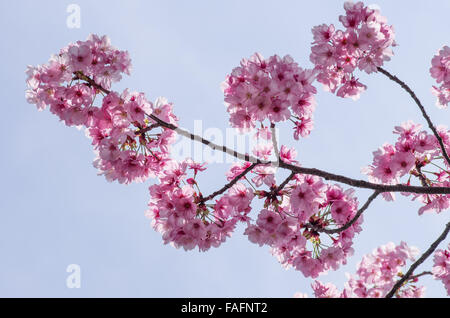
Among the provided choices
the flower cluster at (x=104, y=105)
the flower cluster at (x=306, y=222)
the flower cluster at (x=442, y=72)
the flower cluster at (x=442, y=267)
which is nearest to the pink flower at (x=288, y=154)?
the flower cluster at (x=306, y=222)

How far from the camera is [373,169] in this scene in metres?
5.68

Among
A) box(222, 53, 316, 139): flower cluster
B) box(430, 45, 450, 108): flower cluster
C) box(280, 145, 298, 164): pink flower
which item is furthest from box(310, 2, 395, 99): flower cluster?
box(430, 45, 450, 108): flower cluster

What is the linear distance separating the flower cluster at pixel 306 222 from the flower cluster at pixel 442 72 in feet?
8.62

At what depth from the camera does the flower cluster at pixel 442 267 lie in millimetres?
6422

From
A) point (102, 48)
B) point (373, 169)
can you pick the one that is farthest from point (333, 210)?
point (102, 48)

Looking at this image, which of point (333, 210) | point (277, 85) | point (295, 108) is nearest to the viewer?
point (277, 85)

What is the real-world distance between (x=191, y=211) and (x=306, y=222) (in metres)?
1.50

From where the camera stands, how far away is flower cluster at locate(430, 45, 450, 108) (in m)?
6.12

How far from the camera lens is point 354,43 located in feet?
16.8

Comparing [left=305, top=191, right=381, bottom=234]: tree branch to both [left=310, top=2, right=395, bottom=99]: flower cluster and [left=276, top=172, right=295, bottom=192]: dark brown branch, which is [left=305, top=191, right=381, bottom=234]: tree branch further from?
[left=310, top=2, right=395, bottom=99]: flower cluster

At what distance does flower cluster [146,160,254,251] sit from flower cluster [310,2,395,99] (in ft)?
6.73
